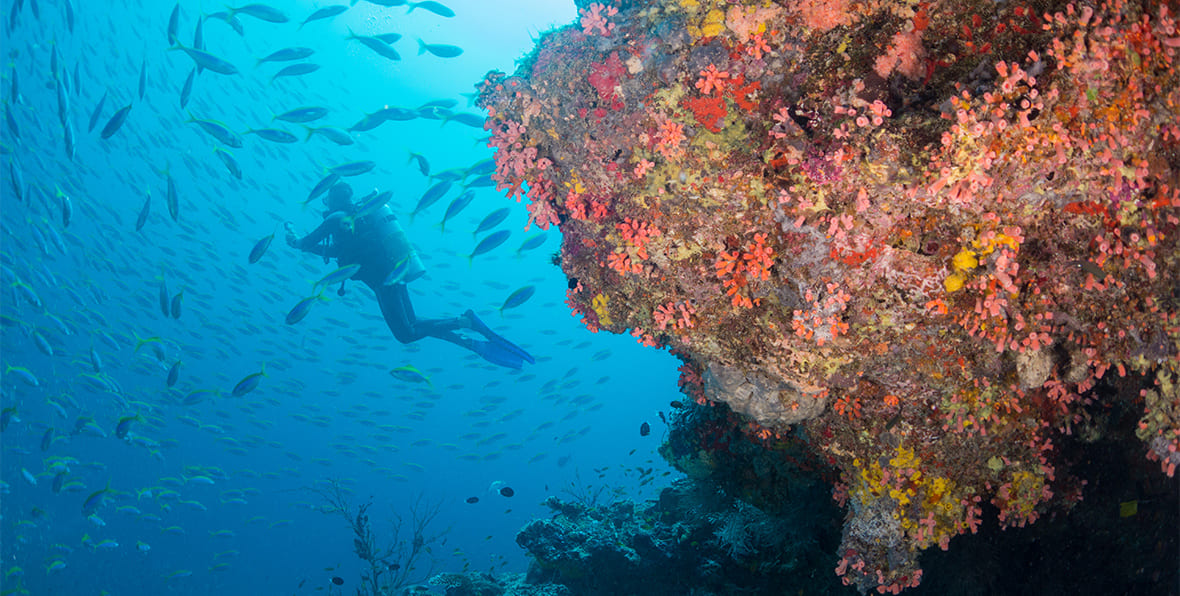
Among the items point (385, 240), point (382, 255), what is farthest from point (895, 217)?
point (382, 255)

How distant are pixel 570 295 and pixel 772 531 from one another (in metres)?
3.29

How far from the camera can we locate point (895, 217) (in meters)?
2.16

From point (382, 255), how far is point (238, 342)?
242 feet

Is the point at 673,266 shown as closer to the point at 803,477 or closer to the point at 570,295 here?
the point at 570,295

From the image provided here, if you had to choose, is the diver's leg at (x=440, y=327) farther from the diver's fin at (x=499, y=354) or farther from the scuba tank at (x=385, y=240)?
the scuba tank at (x=385, y=240)

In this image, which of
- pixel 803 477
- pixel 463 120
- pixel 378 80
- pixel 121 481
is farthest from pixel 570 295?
pixel 121 481

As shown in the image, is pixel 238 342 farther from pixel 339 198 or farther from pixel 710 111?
pixel 710 111

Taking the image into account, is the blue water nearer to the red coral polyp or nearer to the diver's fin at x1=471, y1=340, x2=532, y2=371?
the diver's fin at x1=471, y1=340, x2=532, y2=371

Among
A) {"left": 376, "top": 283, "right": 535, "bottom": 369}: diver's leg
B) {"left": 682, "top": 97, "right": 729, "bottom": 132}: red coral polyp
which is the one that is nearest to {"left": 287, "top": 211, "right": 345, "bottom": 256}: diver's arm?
{"left": 376, "top": 283, "right": 535, "bottom": 369}: diver's leg

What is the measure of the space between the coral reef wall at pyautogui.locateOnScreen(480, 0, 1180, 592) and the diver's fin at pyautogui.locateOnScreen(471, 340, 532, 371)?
7.14 meters

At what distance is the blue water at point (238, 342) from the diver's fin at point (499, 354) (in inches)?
412

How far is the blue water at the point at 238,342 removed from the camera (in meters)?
25.0

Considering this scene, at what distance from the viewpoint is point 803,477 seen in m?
3.97

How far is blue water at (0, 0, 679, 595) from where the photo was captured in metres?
25.0
